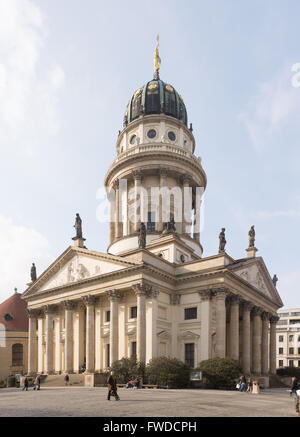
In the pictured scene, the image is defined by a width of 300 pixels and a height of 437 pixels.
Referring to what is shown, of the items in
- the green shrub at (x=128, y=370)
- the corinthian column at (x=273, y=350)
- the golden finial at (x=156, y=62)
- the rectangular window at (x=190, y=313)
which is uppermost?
the golden finial at (x=156, y=62)

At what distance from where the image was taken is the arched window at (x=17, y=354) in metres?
64.0

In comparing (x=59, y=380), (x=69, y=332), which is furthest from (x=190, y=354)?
(x=69, y=332)

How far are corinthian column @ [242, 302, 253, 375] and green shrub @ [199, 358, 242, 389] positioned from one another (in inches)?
390

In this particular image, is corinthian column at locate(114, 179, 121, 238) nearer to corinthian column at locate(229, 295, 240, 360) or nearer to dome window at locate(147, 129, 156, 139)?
dome window at locate(147, 129, 156, 139)

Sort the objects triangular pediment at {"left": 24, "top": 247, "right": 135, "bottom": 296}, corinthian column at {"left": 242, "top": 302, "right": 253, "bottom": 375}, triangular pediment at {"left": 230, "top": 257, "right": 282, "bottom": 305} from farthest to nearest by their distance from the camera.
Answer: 1. triangular pediment at {"left": 230, "top": 257, "right": 282, "bottom": 305}
2. corinthian column at {"left": 242, "top": 302, "right": 253, "bottom": 375}
3. triangular pediment at {"left": 24, "top": 247, "right": 135, "bottom": 296}

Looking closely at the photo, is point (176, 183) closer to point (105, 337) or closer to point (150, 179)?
point (150, 179)

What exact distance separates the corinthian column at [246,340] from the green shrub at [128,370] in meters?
15.1

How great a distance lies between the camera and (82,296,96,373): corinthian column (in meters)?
44.8

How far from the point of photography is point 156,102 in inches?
2542

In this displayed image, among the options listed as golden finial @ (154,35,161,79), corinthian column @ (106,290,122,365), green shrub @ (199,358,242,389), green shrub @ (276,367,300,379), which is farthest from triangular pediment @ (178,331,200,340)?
golden finial @ (154,35,161,79)

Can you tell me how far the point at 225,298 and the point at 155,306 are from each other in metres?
7.62

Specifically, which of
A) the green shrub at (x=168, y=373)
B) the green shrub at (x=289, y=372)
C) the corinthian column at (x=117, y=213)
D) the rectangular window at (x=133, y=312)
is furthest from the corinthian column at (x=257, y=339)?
the corinthian column at (x=117, y=213)

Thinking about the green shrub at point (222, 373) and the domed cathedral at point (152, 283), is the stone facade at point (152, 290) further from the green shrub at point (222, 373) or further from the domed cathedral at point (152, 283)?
the green shrub at point (222, 373)

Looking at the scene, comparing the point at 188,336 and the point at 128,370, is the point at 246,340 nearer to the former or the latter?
the point at 188,336
